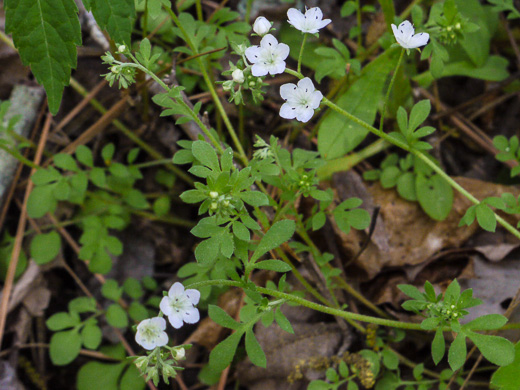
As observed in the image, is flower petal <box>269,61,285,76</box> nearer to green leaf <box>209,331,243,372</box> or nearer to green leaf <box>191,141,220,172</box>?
green leaf <box>191,141,220,172</box>

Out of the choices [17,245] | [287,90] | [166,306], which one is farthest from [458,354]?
[17,245]

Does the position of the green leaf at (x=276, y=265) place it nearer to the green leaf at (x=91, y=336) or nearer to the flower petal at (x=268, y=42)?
the flower petal at (x=268, y=42)

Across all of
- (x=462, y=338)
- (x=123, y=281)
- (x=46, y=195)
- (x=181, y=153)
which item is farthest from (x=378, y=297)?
(x=46, y=195)

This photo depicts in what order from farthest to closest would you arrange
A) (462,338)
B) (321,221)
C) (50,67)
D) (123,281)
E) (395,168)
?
(123,281) → (395,168) → (321,221) → (50,67) → (462,338)

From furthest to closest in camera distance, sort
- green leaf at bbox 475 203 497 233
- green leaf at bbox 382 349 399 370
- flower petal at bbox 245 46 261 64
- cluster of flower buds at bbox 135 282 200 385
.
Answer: green leaf at bbox 382 349 399 370 → green leaf at bbox 475 203 497 233 → flower petal at bbox 245 46 261 64 → cluster of flower buds at bbox 135 282 200 385

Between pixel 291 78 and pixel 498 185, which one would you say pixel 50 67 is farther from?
Result: pixel 498 185

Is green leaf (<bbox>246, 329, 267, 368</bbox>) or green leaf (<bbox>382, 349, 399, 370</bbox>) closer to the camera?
green leaf (<bbox>246, 329, 267, 368</bbox>)

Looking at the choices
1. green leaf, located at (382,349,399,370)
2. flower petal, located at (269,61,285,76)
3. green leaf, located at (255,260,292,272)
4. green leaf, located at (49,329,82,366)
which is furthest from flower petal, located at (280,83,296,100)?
green leaf, located at (49,329,82,366)
